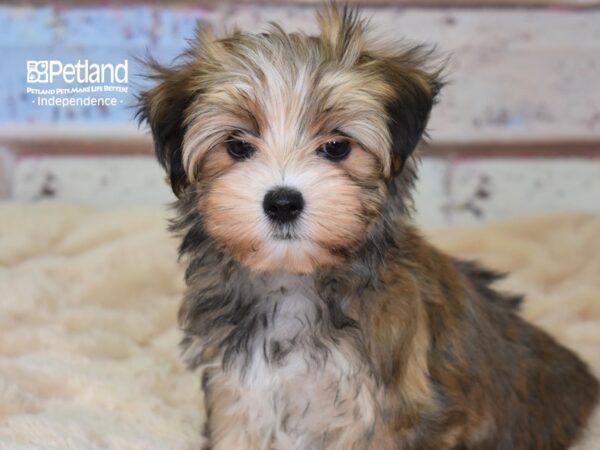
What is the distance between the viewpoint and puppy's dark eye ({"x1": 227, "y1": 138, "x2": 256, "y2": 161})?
103 inches

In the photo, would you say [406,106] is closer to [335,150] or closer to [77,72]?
[335,150]

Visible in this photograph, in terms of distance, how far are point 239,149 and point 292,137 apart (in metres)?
0.16

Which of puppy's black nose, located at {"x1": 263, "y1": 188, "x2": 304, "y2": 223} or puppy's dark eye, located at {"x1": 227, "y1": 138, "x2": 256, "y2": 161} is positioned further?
puppy's dark eye, located at {"x1": 227, "y1": 138, "x2": 256, "y2": 161}

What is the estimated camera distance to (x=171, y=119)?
8.80ft

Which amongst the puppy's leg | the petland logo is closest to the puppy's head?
the puppy's leg

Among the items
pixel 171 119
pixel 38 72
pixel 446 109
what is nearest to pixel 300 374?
pixel 171 119

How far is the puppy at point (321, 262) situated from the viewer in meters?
2.53

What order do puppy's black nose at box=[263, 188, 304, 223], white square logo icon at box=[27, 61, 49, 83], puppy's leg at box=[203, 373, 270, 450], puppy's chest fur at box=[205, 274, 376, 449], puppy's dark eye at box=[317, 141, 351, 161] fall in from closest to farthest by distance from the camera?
1. puppy's black nose at box=[263, 188, 304, 223]
2. puppy's dark eye at box=[317, 141, 351, 161]
3. puppy's chest fur at box=[205, 274, 376, 449]
4. puppy's leg at box=[203, 373, 270, 450]
5. white square logo icon at box=[27, 61, 49, 83]

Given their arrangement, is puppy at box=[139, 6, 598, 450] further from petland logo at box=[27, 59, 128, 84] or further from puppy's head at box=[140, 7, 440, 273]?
petland logo at box=[27, 59, 128, 84]

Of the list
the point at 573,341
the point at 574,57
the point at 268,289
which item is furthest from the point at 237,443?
the point at 574,57

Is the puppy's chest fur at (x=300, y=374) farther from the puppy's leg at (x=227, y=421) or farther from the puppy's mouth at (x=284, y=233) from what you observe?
the puppy's mouth at (x=284, y=233)

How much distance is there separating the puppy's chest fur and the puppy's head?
239 mm

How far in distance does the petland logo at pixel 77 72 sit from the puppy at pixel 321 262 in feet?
2.54

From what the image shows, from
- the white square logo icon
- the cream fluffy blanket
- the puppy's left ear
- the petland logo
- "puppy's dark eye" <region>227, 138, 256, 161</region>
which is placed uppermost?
the puppy's left ear
